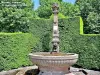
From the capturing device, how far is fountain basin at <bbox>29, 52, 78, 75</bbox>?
31.5 feet

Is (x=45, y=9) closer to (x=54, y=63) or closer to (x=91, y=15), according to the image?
(x=91, y=15)

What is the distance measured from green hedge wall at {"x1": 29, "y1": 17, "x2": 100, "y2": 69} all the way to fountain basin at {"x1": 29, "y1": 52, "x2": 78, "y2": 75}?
6.59 m

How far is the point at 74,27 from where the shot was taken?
17734 mm

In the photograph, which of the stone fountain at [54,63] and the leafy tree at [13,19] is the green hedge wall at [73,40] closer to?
the leafy tree at [13,19]

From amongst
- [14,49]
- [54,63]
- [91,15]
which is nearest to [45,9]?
[91,15]

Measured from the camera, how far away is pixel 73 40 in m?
17.7

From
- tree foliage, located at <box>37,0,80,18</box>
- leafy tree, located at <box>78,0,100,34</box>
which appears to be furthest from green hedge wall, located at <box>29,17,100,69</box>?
tree foliage, located at <box>37,0,80,18</box>

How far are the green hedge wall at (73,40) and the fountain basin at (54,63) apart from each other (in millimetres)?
6589

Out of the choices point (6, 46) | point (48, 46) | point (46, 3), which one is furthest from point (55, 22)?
point (46, 3)

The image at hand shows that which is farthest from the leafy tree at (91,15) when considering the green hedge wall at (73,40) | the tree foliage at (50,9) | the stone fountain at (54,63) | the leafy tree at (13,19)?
the stone fountain at (54,63)

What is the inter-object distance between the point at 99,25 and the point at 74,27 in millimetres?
11636

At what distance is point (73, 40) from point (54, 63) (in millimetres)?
8177

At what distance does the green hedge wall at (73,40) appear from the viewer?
16.7 metres

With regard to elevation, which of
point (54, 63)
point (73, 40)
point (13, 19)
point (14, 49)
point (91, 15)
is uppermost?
point (91, 15)
